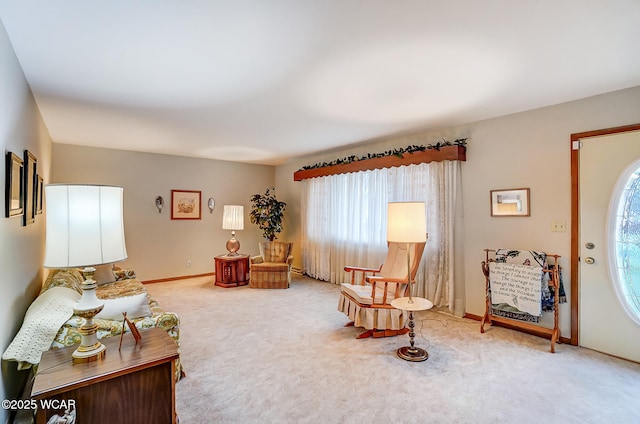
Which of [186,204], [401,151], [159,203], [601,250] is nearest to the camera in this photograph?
[601,250]

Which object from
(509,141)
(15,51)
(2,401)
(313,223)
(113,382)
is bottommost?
(2,401)

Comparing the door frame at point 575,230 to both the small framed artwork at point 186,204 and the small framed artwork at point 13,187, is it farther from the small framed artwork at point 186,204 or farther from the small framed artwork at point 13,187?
the small framed artwork at point 186,204

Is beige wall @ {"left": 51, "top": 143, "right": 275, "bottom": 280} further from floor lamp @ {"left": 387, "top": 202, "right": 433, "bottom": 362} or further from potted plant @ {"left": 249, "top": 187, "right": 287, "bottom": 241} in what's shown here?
floor lamp @ {"left": 387, "top": 202, "right": 433, "bottom": 362}

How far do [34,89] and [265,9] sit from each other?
2562 millimetres

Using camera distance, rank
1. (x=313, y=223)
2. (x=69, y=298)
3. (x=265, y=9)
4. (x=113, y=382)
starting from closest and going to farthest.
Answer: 1. (x=113, y=382)
2. (x=265, y=9)
3. (x=69, y=298)
4. (x=313, y=223)

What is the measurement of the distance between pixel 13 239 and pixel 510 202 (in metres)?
4.54

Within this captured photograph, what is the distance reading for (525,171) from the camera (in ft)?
11.5

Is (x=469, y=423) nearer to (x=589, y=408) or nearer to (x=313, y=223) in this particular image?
(x=589, y=408)

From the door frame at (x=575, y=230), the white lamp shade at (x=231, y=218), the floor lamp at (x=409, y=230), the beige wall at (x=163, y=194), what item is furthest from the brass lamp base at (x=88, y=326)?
the beige wall at (x=163, y=194)

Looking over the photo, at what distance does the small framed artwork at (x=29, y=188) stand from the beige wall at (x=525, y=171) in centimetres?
430

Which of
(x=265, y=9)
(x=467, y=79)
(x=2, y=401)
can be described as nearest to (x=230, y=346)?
(x=2, y=401)

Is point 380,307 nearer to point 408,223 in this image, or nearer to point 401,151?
point 408,223

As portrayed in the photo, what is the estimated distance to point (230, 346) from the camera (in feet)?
10.2

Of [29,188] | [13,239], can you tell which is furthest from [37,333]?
[29,188]
